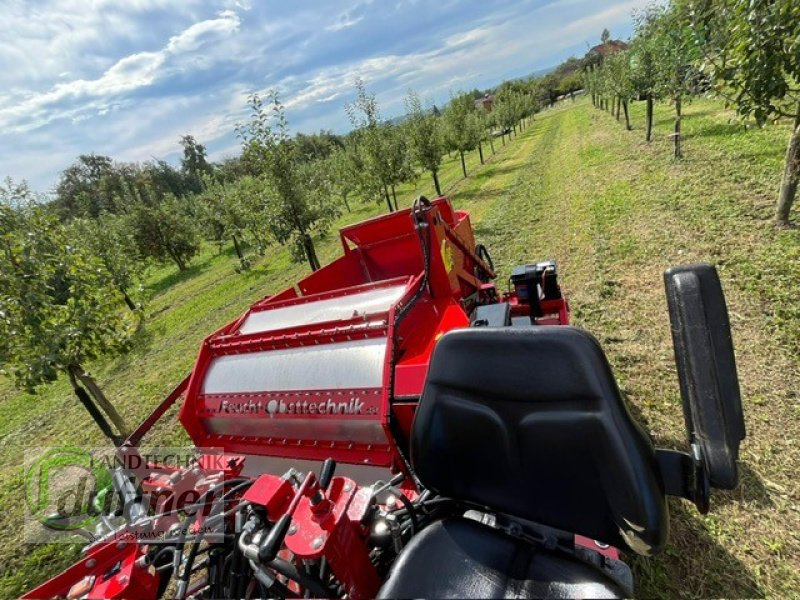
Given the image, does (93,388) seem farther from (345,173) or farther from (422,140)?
(345,173)

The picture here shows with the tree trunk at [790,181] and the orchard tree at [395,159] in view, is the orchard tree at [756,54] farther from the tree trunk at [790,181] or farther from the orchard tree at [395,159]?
the orchard tree at [395,159]

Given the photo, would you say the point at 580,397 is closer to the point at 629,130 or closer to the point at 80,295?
the point at 80,295

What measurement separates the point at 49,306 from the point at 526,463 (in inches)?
179

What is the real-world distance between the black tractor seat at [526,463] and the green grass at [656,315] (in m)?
1.29

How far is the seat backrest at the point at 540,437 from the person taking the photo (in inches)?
50.9

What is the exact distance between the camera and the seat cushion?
138 cm

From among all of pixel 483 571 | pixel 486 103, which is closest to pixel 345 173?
pixel 483 571

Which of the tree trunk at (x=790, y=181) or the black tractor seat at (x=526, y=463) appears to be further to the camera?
the tree trunk at (x=790, y=181)

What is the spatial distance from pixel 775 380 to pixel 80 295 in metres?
6.49

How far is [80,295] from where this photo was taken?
164 inches

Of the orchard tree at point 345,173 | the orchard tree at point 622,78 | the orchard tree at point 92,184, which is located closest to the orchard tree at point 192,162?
the orchard tree at point 92,184

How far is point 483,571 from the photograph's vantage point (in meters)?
1.51

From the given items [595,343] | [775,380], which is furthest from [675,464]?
[775,380]

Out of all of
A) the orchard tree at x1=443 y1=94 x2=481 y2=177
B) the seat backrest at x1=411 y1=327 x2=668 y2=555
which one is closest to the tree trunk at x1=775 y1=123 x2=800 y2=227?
the seat backrest at x1=411 y1=327 x2=668 y2=555
